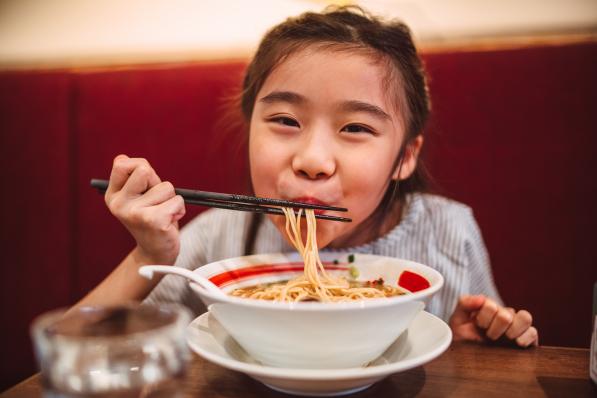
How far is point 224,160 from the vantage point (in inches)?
72.8

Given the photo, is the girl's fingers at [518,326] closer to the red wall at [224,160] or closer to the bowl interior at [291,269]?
A: the bowl interior at [291,269]

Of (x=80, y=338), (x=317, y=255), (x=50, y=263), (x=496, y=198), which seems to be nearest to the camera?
(x=80, y=338)

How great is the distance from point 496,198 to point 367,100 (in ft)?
2.86

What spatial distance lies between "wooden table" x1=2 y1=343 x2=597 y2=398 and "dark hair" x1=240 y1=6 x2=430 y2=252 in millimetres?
594

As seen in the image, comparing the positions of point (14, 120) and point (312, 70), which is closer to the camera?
point (312, 70)

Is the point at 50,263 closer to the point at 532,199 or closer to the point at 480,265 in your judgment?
the point at 480,265

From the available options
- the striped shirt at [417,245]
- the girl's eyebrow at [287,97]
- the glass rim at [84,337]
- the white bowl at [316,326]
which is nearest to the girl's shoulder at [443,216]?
the striped shirt at [417,245]

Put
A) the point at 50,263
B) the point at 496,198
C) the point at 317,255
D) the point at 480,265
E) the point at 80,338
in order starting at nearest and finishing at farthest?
the point at 80,338 → the point at 317,255 → the point at 480,265 → the point at 496,198 → the point at 50,263

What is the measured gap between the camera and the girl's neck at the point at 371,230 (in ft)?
4.84

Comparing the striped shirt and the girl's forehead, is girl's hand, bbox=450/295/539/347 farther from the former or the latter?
the girl's forehead

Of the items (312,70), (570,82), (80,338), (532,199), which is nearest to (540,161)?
(532,199)

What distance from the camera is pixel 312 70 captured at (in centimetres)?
108

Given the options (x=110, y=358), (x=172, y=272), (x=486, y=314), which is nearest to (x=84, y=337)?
(x=110, y=358)

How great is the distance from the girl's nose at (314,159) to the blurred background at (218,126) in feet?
2.59
